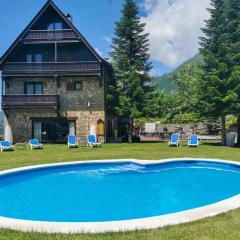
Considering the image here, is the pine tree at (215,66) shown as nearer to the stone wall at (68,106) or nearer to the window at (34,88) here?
the stone wall at (68,106)

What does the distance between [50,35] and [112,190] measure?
21.8 m

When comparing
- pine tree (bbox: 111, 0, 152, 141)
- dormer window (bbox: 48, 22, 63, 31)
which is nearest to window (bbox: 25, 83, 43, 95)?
dormer window (bbox: 48, 22, 63, 31)

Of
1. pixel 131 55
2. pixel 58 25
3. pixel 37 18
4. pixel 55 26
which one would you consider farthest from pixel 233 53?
pixel 37 18

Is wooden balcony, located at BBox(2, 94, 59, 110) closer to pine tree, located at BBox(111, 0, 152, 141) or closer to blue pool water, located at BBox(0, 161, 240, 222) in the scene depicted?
pine tree, located at BBox(111, 0, 152, 141)

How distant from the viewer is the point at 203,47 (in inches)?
1179

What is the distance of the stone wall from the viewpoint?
106 ft

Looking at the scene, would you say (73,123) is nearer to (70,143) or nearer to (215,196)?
(70,143)

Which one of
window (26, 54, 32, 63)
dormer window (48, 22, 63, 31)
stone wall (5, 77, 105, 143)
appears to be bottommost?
stone wall (5, 77, 105, 143)

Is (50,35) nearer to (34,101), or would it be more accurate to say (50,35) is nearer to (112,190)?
(34,101)

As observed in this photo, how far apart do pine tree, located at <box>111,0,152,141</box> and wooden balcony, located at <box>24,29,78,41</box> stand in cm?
436

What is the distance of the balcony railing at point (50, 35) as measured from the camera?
31875 mm

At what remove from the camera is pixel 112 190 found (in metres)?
13.8

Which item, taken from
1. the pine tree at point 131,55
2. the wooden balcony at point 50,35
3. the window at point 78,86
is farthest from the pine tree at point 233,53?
the wooden balcony at point 50,35

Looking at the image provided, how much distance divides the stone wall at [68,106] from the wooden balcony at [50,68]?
0.75 metres
